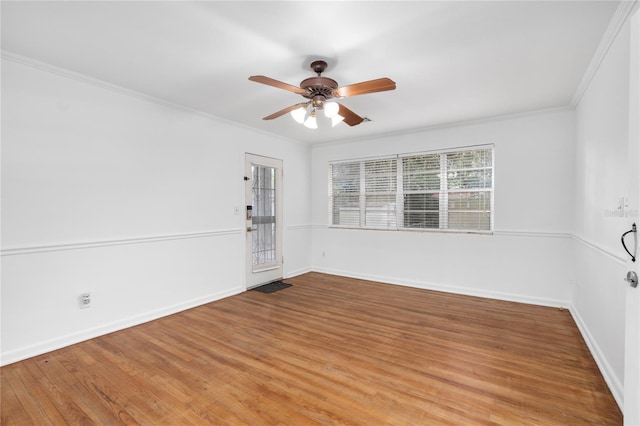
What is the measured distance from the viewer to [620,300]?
6.63 ft

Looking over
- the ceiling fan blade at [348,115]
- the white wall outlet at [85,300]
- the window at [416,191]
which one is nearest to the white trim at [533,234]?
the window at [416,191]

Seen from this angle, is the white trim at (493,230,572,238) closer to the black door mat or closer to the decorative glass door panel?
the black door mat

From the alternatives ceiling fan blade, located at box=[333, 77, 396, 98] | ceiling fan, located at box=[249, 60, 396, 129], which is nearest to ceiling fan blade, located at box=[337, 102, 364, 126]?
ceiling fan, located at box=[249, 60, 396, 129]

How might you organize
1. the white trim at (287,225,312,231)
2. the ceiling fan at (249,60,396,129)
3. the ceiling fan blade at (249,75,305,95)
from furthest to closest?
1. the white trim at (287,225,312,231)
2. the ceiling fan at (249,60,396,129)
3. the ceiling fan blade at (249,75,305,95)

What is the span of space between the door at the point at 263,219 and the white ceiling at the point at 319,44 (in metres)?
1.55

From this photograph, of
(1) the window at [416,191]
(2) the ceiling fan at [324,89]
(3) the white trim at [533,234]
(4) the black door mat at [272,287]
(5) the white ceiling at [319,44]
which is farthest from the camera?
(4) the black door mat at [272,287]

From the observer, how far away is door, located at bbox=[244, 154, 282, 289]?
4688 mm

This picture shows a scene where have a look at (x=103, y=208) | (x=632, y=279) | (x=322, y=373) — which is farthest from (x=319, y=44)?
(x=103, y=208)

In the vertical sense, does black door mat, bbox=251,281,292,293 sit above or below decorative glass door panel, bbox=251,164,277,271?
below

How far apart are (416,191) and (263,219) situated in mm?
2537

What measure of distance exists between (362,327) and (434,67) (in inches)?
104

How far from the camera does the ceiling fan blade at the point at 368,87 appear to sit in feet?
7.32

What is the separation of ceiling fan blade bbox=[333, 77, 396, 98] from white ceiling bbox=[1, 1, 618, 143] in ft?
0.94

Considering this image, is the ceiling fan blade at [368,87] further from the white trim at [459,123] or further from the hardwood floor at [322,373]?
the white trim at [459,123]
